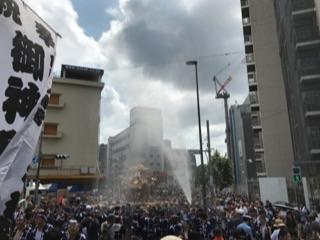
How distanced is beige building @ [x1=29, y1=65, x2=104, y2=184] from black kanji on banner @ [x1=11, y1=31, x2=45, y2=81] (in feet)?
114

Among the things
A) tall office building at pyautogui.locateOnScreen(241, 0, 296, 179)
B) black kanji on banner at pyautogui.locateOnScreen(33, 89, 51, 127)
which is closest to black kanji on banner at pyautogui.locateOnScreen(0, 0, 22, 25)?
black kanji on banner at pyautogui.locateOnScreen(33, 89, 51, 127)

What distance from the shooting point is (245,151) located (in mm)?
70688

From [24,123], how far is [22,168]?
57 cm

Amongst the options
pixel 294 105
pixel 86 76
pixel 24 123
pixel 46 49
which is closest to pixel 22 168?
pixel 24 123

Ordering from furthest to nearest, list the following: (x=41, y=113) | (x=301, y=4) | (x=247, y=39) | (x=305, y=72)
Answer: (x=247, y=39) < (x=301, y=4) < (x=305, y=72) < (x=41, y=113)

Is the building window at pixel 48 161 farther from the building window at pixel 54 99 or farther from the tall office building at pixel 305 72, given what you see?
the tall office building at pixel 305 72

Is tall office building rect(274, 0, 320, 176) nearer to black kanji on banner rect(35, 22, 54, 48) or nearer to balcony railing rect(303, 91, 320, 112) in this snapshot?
balcony railing rect(303, 91, 320, 112)

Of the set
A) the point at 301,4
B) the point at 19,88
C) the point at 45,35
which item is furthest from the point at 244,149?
the point at 19,88

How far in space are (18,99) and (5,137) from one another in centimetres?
55

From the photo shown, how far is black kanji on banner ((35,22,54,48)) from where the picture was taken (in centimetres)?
493

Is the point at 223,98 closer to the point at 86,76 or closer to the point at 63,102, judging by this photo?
the point at 86,76

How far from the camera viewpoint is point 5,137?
3.92 meters

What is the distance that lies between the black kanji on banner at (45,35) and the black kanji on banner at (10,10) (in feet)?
1.31

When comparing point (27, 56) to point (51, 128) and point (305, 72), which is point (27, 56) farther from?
point (51, 128)
